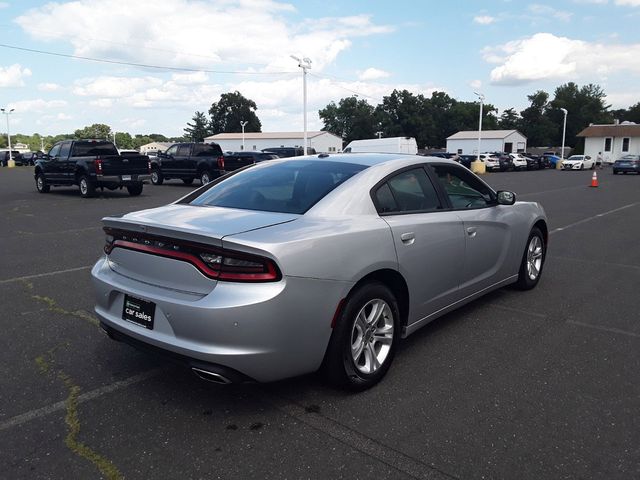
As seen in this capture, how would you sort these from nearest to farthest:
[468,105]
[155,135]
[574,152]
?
[574,152] < [468,105] < [155,135]

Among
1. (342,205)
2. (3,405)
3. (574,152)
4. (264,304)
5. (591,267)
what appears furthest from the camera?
(574,152)

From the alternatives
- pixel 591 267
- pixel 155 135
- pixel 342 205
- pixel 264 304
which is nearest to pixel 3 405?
pixel 264 304

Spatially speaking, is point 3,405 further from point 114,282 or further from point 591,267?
point 591,267

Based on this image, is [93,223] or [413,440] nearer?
[413,440]

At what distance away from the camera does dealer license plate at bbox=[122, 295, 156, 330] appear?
3.13 metres

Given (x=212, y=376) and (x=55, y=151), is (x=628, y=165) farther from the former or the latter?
(x=212, y=376)

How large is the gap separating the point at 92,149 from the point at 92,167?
1.22 meters

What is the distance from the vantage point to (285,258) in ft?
9.55

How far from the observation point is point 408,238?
3.75m

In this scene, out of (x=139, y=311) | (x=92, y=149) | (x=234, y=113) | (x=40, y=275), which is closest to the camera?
(x=139, y=311)

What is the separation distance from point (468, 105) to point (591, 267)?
401 feet

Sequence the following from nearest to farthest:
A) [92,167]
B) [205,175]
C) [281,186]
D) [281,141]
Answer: [281,186]
[92,167]
[205,175]
[281,141]

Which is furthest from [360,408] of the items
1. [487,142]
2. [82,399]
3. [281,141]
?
[281,141]

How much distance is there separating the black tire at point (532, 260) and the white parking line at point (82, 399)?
12.9 feet
